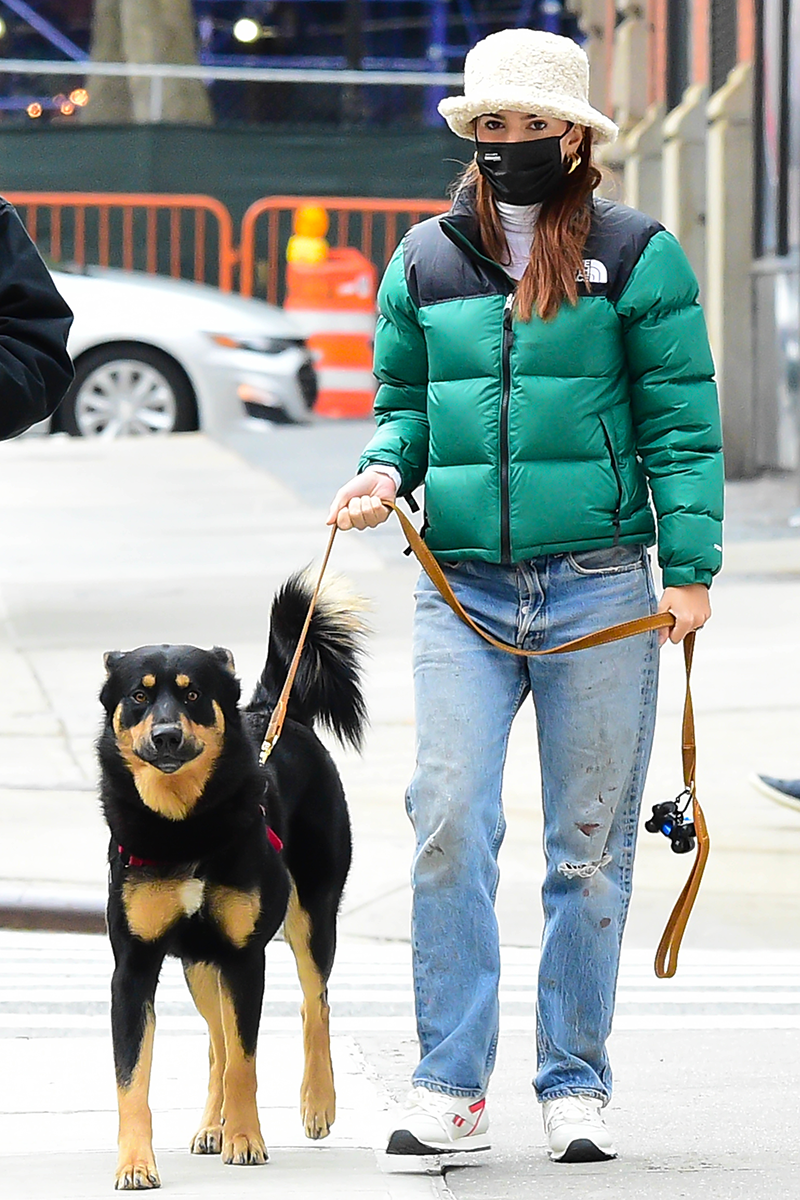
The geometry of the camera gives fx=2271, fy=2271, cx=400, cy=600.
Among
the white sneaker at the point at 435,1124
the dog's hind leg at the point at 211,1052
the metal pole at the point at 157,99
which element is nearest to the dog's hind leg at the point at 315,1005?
the dog's hind leg at the point at 211,1052

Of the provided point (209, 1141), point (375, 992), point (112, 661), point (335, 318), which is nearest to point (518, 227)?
point (112, 661)

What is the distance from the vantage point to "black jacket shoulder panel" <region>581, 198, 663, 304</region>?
155 inches

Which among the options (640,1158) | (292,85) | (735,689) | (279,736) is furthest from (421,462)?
(292,85)

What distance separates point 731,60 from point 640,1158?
44.5 ft

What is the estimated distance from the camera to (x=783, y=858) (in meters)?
Answer: 7.03

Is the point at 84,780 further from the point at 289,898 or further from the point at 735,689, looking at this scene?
the point at 289,898

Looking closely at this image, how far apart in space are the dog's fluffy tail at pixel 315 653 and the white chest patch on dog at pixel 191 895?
2.22 feet

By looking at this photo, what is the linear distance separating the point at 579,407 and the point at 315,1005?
126cm

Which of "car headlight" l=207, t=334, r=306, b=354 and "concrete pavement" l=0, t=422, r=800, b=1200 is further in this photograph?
"car headlight" l=207, t=334, r=306, b=354

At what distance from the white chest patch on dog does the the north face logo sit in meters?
1.24

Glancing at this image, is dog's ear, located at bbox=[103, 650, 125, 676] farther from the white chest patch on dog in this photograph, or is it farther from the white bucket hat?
the white bucket hat

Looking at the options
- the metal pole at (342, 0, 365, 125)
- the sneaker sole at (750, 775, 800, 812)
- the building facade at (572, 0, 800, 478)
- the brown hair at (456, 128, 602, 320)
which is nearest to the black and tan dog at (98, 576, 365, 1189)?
the brown hair at (456, 128, 602, 320)

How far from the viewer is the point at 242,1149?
13.1 feet

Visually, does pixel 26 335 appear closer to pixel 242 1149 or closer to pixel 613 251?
pixel 613 251
